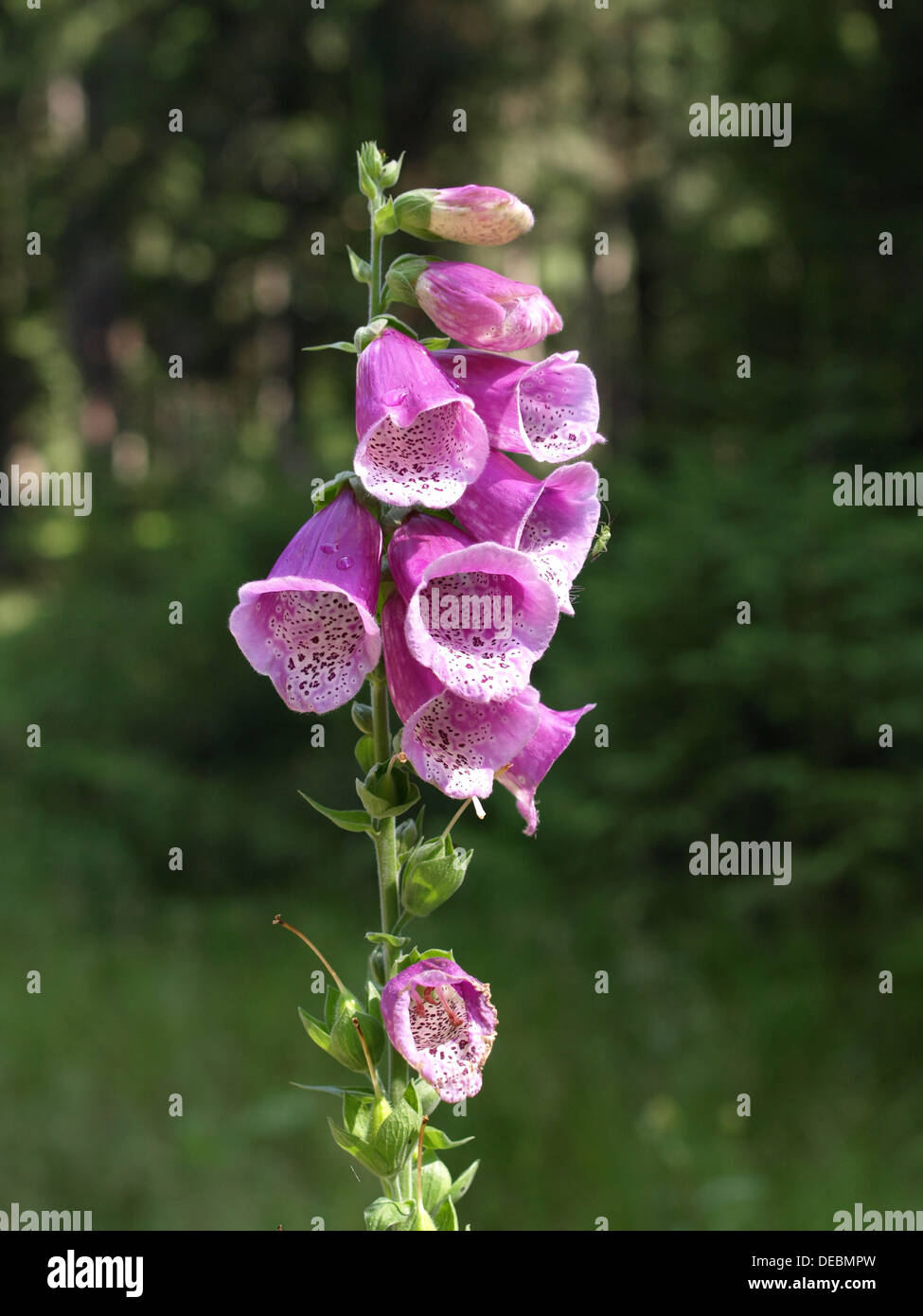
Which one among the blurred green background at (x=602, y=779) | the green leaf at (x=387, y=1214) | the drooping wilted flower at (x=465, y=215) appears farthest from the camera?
the blurred green background at (x=602, y=779)

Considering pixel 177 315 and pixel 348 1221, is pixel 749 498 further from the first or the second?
pixel 177 315

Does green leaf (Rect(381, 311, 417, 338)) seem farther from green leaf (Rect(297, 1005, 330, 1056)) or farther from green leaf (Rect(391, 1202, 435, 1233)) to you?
green leaf (Rect(391, 1202, 435, 1233))

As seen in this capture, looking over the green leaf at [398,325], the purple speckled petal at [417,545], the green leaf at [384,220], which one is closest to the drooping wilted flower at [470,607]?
the purple speckled petal at [417,545]

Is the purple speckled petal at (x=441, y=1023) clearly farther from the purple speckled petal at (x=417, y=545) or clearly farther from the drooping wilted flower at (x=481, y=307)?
the drooping wilted flower at (x=481, y=307)

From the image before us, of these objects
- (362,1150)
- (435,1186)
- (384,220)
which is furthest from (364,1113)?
(384,220)

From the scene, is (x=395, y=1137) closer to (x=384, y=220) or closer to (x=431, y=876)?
(x=431, y=876)

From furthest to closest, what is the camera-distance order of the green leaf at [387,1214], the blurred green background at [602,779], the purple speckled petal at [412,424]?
the blurred green background at [602,779] → the purple speckled petal at [412,424] → the green leaf at [387,1214]
